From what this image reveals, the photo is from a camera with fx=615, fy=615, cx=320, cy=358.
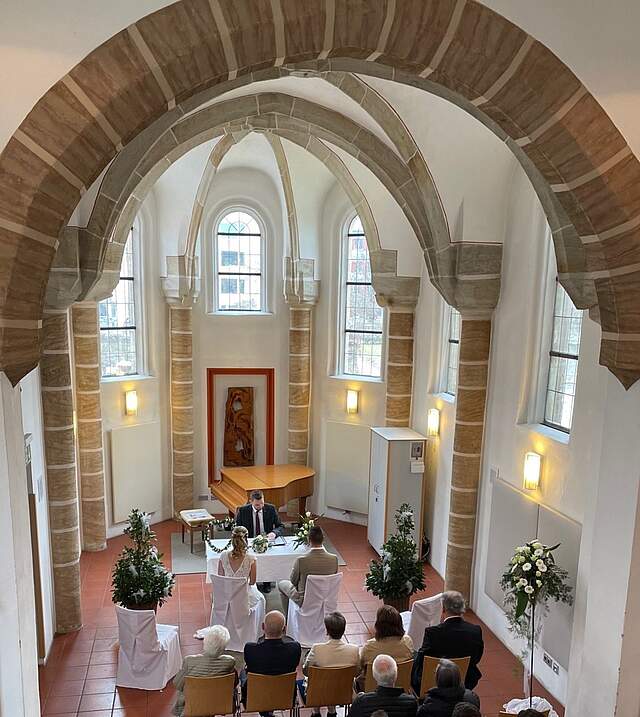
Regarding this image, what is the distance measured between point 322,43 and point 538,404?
5.21 meters

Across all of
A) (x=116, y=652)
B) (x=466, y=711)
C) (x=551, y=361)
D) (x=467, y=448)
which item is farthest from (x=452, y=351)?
(x=466, y=711)

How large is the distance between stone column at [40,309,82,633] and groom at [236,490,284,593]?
2.20 meters

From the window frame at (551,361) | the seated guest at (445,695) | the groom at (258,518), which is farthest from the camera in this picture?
the groom at (258,518)

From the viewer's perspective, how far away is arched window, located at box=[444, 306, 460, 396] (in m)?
9.21

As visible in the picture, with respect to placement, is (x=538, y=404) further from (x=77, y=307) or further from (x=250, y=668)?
(x=77, y=307)

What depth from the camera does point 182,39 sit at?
2.84 meters

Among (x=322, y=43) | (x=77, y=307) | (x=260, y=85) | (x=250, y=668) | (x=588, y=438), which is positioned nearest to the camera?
(x=322, y=43)

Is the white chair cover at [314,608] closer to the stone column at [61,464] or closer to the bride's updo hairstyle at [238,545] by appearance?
the bride's updo hairstyle at [238,545]

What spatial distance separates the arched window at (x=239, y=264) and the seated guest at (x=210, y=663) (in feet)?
24.3

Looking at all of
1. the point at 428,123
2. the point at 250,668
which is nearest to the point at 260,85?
the point at 428,123

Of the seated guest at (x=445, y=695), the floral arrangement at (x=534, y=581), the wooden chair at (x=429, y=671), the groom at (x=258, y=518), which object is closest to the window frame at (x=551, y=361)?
the floral arrangement at (x=534, y=581)

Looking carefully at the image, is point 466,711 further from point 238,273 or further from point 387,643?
point 238,273

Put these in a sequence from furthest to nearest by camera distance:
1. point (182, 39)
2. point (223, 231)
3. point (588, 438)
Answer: point (223, 231) → point (588, 438) → point (182, 39)

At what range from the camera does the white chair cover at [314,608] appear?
6781 millimetres
